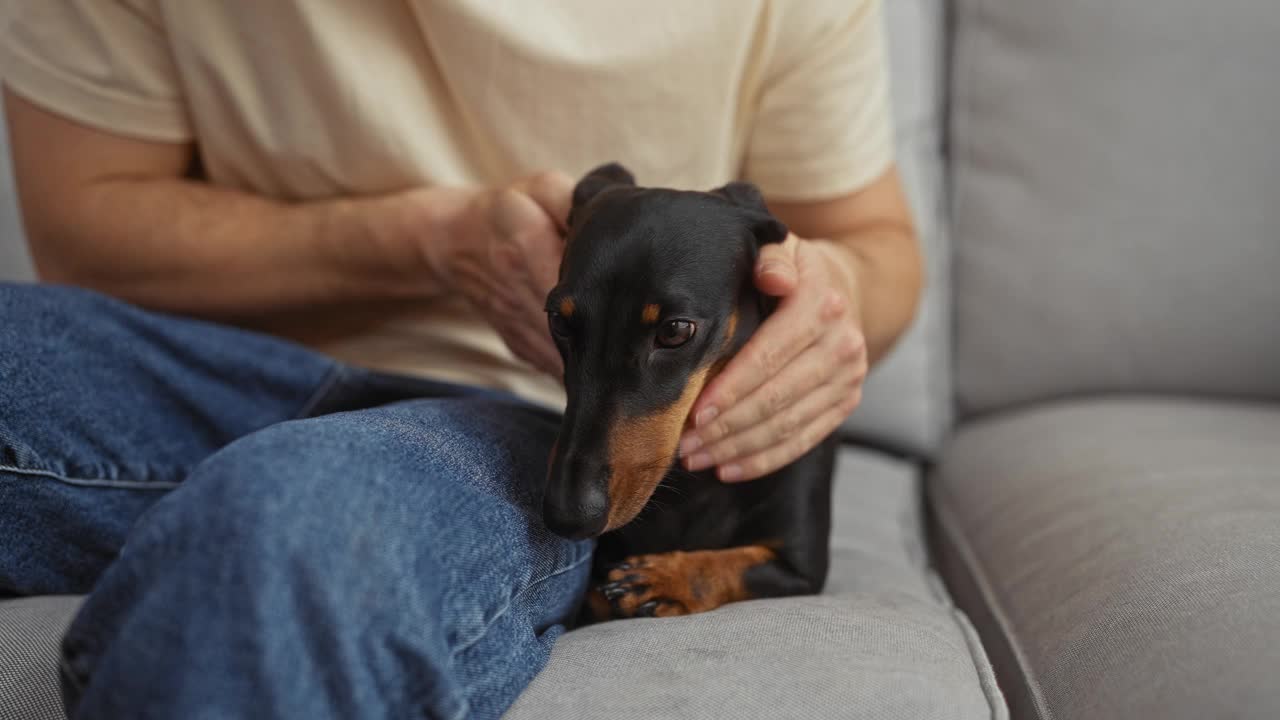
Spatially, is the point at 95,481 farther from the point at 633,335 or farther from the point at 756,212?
the point at 756,212

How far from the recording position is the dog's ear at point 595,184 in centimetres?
121

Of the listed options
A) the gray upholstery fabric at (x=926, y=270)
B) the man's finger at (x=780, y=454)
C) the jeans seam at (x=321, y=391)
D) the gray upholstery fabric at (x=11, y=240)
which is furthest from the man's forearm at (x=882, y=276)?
the gray upholstery fabric at (x=11, y=240)

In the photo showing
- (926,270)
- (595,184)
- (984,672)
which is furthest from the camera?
(926,270)

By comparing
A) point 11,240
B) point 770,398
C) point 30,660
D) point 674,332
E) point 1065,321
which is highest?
point 674,332

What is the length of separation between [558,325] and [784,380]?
25 cm

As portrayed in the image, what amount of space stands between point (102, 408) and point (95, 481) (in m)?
0.08

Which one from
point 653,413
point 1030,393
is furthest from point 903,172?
point 653,413

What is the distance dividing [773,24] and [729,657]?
3.06 ft

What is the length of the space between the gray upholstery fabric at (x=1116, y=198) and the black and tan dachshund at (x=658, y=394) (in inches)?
39.2

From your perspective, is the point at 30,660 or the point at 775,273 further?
the point at 775,273

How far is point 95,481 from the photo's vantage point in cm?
116

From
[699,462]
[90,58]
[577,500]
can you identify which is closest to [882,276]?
[699,462]

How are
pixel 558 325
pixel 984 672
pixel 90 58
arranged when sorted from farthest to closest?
pixel 90 58 < pixel 558 325 < pixel 984 672

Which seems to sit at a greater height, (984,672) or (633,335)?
(633,335)
